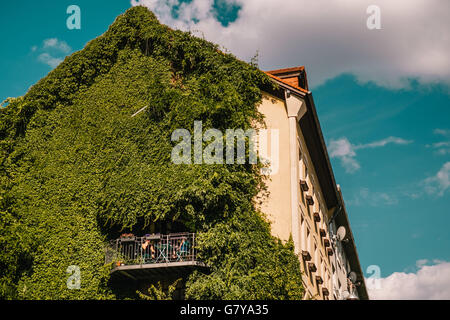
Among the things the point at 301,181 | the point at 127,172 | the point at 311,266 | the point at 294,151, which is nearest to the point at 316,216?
the point at 311,266

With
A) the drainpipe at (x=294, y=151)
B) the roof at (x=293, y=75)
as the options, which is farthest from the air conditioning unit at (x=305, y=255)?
the roof at (x=293, y=75)

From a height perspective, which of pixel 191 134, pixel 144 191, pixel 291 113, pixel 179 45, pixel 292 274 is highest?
pixel 179 45

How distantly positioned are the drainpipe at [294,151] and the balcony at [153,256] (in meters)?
4.53

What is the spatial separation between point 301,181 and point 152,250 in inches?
315

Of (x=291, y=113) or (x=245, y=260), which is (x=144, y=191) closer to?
(x=245, y=260)

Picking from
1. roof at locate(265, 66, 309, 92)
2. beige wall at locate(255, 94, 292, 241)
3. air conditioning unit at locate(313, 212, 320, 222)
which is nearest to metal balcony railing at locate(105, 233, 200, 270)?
beige wall at locate(255, 94, 292, 241)

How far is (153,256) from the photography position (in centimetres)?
1938

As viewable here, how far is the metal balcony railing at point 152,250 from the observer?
62.7ft

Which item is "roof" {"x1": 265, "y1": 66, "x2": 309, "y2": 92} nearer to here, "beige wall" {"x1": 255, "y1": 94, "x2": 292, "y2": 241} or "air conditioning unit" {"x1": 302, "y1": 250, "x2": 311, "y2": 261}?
"beige wall" {"x1": 255, "y1": 94, "x2": 292, "y2": 241}

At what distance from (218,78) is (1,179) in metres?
9.94

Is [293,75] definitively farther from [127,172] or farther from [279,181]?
[127,172]

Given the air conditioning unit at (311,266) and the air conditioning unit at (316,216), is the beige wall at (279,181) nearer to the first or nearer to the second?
the air conditioning unit at (311,266)
